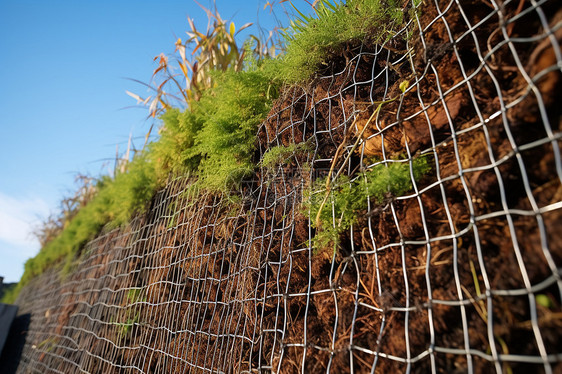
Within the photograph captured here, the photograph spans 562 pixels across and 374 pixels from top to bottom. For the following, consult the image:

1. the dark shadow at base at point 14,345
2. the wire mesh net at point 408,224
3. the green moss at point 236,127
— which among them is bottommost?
the dark shadow at base at point 14,345

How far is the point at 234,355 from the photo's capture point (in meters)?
1.49

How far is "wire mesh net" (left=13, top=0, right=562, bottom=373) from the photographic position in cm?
72

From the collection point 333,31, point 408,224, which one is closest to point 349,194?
point 408,224

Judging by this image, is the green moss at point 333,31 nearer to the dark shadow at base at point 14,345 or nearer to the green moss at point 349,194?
the green moss at point 349,194

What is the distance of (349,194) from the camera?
117cm

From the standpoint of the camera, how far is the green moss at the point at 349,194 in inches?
40.6

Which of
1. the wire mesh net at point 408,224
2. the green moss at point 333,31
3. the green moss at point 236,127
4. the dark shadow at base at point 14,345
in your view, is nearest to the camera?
the wire mesh net at point 408,224

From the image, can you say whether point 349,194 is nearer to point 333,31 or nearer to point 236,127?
point 333,31

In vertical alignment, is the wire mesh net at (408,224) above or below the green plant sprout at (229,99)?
below

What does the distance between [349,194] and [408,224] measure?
234 millimetres

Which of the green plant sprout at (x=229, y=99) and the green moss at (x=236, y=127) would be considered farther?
the green moss at (x=236, y=127)

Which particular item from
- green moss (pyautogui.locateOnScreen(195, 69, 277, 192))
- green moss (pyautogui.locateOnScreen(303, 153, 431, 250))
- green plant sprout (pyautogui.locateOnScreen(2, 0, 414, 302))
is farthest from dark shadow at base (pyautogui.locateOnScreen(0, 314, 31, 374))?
green moss (pyautogui.locateOnScreen(303, 153, 431, 250))

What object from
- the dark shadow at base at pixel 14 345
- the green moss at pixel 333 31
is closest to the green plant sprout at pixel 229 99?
the green moss at pixel 333 31

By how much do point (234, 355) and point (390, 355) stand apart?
820mm
